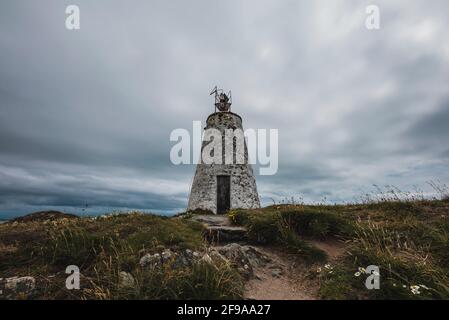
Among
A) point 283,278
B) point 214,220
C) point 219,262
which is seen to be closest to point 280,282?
point 283,278

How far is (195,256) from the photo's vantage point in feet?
18.4

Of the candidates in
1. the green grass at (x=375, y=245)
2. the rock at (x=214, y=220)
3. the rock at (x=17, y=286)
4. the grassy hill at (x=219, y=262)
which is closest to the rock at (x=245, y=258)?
the grassy hill at (x=219, y=262)

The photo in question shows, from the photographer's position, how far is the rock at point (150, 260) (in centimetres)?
525

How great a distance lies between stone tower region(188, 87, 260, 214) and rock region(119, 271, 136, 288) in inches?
603

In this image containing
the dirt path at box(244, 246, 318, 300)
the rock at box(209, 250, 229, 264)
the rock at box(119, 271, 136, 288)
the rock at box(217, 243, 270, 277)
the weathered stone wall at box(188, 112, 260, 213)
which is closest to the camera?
the rock at box(119, 271, 136, 288)

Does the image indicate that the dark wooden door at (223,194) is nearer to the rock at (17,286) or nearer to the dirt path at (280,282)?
the dirt path at (280,282)

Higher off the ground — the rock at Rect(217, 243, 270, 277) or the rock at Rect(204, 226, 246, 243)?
the rock at Rect(204, 226, 246, 243)

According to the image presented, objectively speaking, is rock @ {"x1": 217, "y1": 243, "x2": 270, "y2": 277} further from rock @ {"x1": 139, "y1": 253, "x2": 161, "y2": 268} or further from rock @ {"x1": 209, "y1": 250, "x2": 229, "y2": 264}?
rock @ {"x1": 139, "y1": 253, "x2": 161, "y2": 268}

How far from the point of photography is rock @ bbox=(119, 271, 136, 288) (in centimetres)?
441

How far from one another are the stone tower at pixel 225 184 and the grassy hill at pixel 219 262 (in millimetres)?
11828

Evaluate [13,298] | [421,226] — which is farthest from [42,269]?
[421,226]

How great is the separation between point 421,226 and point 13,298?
1047 centimetres

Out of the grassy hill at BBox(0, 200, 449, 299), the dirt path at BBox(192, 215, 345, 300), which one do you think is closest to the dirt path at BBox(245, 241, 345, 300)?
the dirt path at BBox(192, 215, 345, 300)
